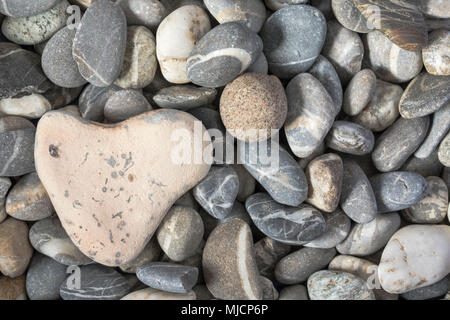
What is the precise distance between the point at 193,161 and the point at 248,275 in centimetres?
37

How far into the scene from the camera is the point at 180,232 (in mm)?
1257

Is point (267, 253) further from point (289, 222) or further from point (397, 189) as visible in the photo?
point (397, 189)

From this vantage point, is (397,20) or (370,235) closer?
(397,20)

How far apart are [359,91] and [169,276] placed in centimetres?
79

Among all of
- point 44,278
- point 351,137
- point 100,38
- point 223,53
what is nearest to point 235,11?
point 223,53

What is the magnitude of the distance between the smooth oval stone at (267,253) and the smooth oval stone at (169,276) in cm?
24

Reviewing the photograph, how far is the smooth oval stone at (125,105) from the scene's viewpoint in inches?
49.5

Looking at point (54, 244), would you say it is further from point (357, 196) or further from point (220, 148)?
point (357, 196)

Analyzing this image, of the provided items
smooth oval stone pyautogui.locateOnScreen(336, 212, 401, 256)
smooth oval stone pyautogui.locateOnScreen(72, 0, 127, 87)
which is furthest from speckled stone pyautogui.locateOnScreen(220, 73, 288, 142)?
smooth oval stone pyautogui.locateOnScreen(336, 212, 401, 256)

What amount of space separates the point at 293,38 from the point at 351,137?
35cm

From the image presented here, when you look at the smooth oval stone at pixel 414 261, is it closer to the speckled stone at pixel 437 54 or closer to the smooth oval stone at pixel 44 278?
the speckled stone at pixel 437 54

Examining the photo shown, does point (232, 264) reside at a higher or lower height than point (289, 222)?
lower

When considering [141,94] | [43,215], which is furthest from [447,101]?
[43,215]

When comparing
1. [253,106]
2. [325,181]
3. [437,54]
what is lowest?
[325,181]
